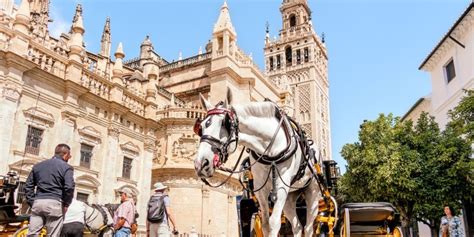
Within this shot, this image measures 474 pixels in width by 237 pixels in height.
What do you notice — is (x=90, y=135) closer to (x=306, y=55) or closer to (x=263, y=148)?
(x=263, y=148)

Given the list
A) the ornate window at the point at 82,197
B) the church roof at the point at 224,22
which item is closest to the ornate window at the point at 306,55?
the church roof at the point at 224,22

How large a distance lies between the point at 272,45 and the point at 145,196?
55.2m

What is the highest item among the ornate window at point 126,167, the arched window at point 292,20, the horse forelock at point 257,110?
the arched window at point 292,20

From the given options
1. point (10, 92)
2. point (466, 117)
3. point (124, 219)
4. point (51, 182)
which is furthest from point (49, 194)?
point (466, 117)

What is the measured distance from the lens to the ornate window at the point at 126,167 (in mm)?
19861

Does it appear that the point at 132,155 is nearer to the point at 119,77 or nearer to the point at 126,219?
the point at 119,77

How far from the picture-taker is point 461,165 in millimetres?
16891

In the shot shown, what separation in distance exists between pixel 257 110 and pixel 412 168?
15956mm

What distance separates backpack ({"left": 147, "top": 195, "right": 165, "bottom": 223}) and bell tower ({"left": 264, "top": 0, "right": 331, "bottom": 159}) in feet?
176

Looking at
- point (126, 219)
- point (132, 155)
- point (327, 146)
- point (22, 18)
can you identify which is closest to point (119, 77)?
point (132, 155)

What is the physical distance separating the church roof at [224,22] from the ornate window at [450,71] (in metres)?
16.5

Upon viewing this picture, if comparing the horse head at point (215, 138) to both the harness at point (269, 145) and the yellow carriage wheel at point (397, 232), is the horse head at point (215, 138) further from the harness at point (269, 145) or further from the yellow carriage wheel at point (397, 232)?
the yellow carriage wheel at point (397, 232)

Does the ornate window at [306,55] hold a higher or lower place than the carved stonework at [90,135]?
higher

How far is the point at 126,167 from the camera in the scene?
20.1 metres
